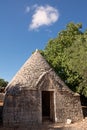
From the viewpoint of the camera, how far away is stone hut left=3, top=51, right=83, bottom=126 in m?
15.6

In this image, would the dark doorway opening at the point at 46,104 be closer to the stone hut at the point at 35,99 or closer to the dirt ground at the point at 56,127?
the stone hut at the point at 35,99

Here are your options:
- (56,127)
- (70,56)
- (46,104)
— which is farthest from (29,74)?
(70,56)

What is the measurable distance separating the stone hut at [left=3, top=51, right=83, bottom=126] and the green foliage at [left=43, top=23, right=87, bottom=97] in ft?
7.28

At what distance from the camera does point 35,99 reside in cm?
1585

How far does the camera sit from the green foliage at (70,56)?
18.1 metres

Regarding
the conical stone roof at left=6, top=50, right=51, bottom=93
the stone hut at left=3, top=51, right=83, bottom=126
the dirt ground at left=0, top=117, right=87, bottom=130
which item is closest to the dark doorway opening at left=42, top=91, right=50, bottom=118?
the stone hut at left=3, top=51, right=83, bottom=126

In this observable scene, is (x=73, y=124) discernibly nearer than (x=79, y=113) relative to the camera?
Yes

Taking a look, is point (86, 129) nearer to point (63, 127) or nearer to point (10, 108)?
point (63, 127)

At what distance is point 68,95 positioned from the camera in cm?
1664

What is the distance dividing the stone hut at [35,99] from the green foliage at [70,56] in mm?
2220

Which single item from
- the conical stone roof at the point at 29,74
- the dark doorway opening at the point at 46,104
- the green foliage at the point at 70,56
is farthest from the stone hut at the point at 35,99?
the dark doorway opening at the point at 46,104

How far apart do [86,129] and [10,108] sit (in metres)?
4.56

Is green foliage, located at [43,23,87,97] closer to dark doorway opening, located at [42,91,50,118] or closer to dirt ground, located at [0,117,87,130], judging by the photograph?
dark doorway opening, located at [42,91,50,118]

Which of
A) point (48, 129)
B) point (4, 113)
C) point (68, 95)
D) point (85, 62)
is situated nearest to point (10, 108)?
point (4, 113)
